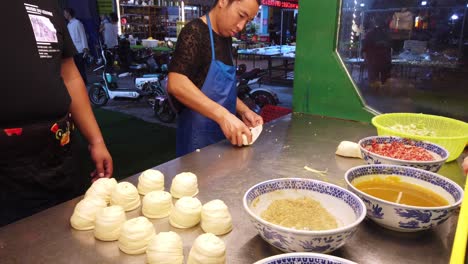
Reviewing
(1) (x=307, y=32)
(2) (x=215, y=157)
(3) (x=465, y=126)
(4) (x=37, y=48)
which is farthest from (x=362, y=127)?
(4) (x=37, y=48)

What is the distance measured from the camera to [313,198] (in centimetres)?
110

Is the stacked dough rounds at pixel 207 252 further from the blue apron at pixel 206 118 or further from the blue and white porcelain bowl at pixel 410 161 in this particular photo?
the blue apron at pixel 206 118

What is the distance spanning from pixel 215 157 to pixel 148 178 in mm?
469

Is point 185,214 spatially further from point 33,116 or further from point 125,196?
point 33,116

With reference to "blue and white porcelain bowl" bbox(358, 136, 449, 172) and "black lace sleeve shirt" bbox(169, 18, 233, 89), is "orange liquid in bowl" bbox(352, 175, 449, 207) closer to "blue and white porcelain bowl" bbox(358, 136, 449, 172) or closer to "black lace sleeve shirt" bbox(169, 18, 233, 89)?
"blue and white porcelain bowl" bbox(358, 136, 449, 172)

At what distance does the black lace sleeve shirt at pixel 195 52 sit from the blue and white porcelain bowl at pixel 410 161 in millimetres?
986

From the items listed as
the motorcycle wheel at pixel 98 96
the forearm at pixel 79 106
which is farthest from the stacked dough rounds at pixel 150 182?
the motorcycle wheel at pixel 98 96

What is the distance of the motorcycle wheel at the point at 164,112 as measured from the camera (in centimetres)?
633

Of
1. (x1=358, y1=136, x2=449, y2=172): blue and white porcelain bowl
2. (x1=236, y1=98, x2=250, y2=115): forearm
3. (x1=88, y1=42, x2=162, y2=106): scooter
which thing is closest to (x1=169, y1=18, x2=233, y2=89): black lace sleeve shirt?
(x1=236, y1=98, x2=250, y2=115): forearm

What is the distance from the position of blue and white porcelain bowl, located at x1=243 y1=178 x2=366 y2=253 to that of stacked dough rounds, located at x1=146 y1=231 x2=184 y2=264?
0.20 m

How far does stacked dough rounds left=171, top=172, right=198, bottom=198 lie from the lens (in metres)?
1.24

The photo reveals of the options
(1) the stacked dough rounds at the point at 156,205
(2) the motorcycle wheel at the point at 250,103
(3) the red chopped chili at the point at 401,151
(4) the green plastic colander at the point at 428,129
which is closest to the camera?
(1) the stacked dough rounds at the point at 156,205

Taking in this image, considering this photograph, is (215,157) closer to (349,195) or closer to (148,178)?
(148,178)

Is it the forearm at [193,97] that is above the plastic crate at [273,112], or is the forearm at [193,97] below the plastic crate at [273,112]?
above
